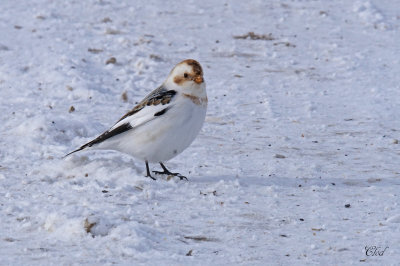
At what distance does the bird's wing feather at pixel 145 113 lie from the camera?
5980mm

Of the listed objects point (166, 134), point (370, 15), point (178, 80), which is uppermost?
point (178, 80)

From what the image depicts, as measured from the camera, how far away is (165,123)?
593cm

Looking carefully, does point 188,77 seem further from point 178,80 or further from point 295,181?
point 295,181

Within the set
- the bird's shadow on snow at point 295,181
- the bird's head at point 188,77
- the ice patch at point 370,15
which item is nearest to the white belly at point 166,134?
the bird's head at point 188,77

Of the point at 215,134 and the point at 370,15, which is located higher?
the point at 370,15

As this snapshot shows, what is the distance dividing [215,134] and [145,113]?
1455mm

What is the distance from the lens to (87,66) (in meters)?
9.09

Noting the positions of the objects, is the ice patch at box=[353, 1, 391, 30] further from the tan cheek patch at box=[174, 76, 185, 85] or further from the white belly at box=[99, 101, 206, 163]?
the white belly at box=[99, 101, 206, 163]

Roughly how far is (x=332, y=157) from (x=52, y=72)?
10.9ft

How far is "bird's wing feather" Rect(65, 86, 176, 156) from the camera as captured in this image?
19.6 feet

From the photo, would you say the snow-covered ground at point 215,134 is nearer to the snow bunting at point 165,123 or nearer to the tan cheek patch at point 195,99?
the snow bunting at point 165,123

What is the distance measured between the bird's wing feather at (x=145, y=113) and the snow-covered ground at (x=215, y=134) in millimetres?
279

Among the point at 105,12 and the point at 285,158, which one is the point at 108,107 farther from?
the point at 105,12

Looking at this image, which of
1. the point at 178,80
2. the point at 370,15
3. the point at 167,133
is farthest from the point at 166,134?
the point at 370,15
